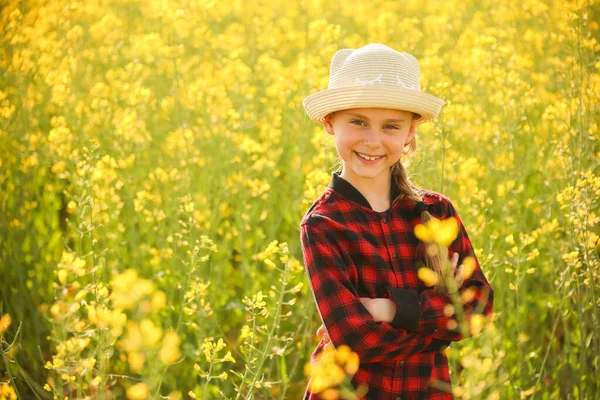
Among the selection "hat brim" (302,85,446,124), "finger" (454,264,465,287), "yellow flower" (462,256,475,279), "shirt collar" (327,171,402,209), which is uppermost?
"hat brim" (302,85,446,124)

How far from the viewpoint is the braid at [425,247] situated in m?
1.90

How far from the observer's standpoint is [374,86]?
1.97m

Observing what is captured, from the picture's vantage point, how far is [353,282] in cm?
196

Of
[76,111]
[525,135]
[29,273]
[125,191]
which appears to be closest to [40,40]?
[76,111]

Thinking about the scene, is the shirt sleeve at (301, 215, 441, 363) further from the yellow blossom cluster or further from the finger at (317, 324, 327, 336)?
the finger at (317, 324, 327, 336)

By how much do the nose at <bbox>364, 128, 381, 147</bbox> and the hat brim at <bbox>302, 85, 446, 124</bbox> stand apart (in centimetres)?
8

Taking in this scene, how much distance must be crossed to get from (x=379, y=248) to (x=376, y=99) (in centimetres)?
38

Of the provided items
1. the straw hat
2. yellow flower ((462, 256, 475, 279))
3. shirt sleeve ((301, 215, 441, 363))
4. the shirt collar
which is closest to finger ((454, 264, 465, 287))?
yellow flower ((462, 256, 475, 279))

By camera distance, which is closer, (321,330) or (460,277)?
(460,277)

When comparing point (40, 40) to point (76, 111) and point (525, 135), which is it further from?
point (525, 135)

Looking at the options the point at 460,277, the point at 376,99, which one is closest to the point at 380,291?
the point at 460,277

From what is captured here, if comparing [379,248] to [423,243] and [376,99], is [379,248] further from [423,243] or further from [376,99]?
[376,99]

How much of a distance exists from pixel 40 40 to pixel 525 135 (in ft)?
9.43

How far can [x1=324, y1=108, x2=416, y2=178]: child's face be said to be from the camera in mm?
1999
